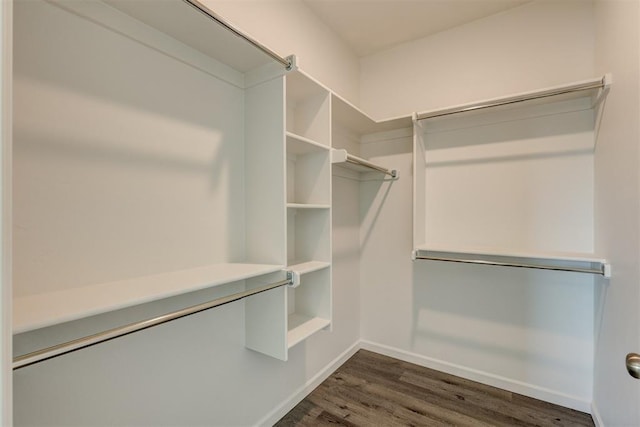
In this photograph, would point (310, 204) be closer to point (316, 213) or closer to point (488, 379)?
point (316, 213)

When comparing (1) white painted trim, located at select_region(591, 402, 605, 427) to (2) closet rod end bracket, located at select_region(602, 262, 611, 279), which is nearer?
(2) closet rod end bracket, located at select_region(602, 262, 611, 279)

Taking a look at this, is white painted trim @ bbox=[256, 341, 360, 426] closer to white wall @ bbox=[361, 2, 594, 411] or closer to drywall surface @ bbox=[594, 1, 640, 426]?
white wall @ bbox=[361, 2, 594, 411]

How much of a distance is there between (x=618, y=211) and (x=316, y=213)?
5.22 ft

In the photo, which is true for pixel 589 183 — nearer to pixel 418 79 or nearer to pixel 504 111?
pixel 504 111

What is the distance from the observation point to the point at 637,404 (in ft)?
3.82

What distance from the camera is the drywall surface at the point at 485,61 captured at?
6.46 ft

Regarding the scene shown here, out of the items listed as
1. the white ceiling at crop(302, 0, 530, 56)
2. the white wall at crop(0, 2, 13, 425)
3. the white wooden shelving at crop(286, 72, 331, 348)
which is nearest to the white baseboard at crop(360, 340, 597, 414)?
the white wooden shelving at crop(286, 72, 331, 348)

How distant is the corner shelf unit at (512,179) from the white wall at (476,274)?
0.09 meters

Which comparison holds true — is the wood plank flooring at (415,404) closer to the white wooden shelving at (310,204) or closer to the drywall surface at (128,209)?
the drywall surface at (128,209)

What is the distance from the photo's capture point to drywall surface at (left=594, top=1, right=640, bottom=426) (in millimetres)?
1257

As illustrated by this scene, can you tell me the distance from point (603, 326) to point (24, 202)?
2826 mm

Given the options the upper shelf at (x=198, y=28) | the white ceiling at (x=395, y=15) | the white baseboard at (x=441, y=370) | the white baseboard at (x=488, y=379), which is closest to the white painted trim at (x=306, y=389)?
the white baseboard at (x=441, y=370)

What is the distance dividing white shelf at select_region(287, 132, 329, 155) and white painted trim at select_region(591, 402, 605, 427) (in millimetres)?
2335

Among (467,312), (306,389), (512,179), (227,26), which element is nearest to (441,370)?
(467,312)
